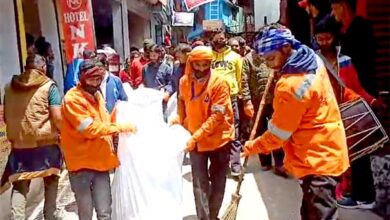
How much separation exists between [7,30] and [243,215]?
12.4ft

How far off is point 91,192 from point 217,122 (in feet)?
4.08

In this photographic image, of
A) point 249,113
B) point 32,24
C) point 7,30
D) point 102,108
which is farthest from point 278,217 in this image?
point 32,24

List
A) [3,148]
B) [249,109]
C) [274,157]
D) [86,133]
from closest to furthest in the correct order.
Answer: [86,133], [3,148], [249,109], [274,157]

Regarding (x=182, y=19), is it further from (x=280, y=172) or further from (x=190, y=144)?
(x=190, y=144)

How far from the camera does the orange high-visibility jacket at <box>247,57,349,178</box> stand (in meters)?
3.81

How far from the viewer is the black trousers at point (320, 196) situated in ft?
13.0

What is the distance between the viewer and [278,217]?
235 inches

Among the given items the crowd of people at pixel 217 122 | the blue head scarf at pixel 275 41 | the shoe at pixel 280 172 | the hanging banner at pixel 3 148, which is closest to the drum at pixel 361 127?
the crowd of people at pixel 217 122

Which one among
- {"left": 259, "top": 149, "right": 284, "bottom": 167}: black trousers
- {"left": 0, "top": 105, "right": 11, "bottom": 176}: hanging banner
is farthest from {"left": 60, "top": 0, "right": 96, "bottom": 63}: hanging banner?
{"left": 259, "top": 149, "right": 284, "bottom": 167}: black trousers

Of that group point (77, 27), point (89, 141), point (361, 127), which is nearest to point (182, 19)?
point (77, 27)

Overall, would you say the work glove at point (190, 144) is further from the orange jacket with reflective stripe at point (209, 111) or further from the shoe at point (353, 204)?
the shoe at point (353, 204)

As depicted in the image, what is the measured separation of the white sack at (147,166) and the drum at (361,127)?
4.96 ft

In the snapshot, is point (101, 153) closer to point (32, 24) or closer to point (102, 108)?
point (102, 108)

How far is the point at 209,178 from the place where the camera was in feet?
18.2
